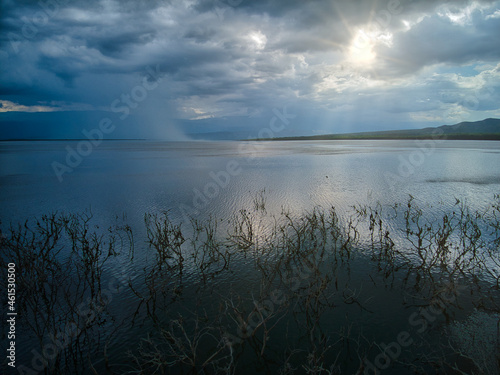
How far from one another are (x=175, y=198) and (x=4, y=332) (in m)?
11.3

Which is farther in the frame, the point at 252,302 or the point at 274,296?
the point at 274,296

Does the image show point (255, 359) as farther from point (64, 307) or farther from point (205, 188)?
point (205, 188)

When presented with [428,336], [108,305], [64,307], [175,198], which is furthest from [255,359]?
[175,198]

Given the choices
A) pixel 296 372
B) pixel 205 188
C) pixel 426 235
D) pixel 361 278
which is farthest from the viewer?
pixel 205 188

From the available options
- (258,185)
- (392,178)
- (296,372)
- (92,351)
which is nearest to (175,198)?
(258,185)

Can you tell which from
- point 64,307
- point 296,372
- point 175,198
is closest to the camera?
point 296,372

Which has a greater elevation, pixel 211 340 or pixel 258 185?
pixel 258 185

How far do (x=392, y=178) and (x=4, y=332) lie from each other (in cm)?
2316

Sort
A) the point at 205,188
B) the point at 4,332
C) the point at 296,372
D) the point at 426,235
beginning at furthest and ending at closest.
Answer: the point at 205,188, the point at 426,235, the point at 4,332, the point at 296,372

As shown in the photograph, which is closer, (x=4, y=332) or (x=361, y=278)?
(x=4, y=332)

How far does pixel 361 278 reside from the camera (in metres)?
7.32

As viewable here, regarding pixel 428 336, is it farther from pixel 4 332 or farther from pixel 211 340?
pixel 4 332

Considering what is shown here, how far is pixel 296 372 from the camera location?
4.62 metres

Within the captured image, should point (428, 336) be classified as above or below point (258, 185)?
below
